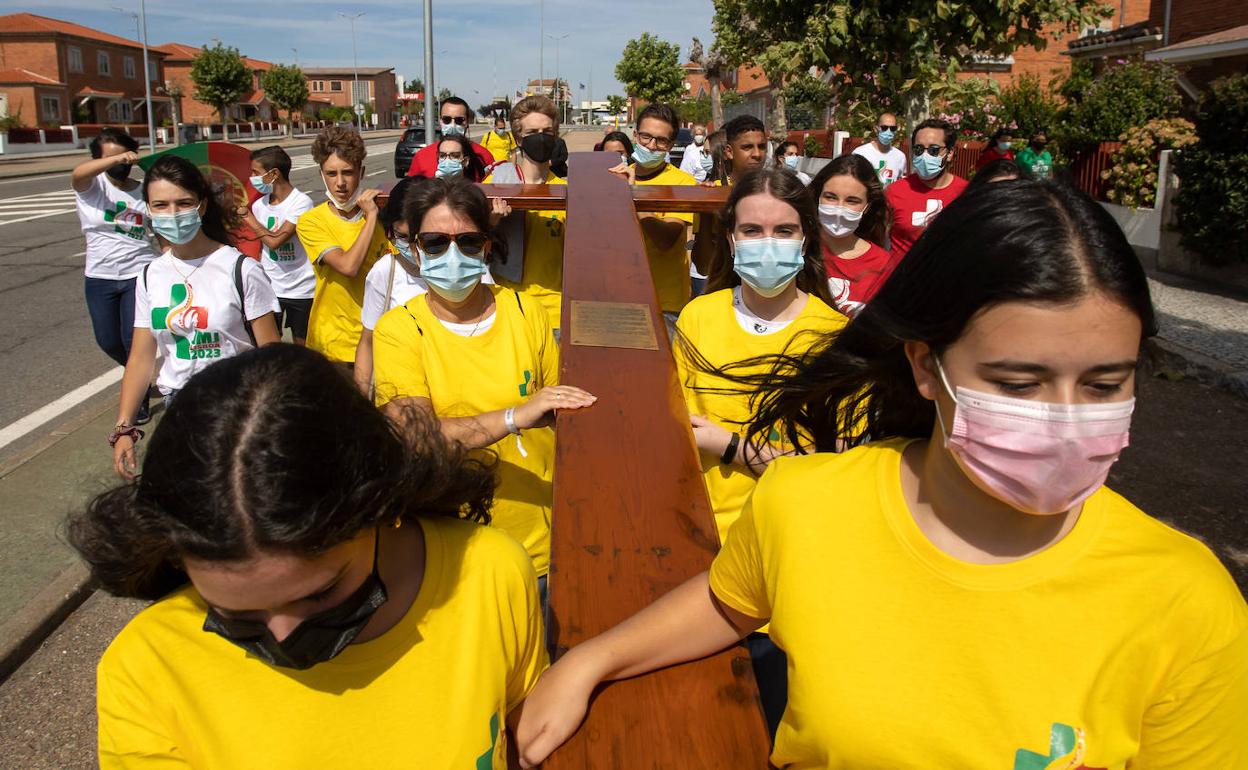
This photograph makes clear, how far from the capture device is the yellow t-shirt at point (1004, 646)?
1.14 m

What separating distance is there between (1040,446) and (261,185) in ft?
21.0

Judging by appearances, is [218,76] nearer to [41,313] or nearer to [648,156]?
[41,313]

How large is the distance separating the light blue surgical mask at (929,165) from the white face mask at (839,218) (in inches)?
95.4

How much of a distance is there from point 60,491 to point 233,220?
1907 mm

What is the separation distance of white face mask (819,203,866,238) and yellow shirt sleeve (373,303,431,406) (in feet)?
6.61

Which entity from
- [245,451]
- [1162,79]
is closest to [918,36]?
[245,451]

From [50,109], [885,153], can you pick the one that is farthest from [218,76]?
[885,153]

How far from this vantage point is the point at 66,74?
60.0m

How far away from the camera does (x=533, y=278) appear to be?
446 centimetres

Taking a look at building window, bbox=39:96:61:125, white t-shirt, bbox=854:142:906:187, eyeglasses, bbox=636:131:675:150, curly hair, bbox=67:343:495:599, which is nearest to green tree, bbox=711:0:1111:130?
white t-shirt, bbox=854:142:906:187

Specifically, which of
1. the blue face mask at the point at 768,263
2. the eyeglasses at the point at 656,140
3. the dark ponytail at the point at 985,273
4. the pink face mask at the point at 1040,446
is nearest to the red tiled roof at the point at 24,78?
the eyeglasses at the point at 656,140

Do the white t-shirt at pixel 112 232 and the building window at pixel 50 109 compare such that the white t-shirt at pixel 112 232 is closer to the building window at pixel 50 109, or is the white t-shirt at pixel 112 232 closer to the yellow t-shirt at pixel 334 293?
the yellow t-shirt at pixel 334 293

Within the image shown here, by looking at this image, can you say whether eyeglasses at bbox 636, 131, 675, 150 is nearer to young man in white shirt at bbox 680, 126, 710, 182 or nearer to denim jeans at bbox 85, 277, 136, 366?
denim jeans at bbox 85, 277, 136, 366

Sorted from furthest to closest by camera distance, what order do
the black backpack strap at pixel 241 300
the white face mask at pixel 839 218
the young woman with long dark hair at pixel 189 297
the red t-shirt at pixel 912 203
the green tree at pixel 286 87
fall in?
1. the green tree at pixel 286 87
2. the red t-shirt at pixel 912 203
3. the white face mask at pixel 839 218
4. the black backpack strap at pixel 241 300
5. the young woman with long dark hair at pixel 189 297
